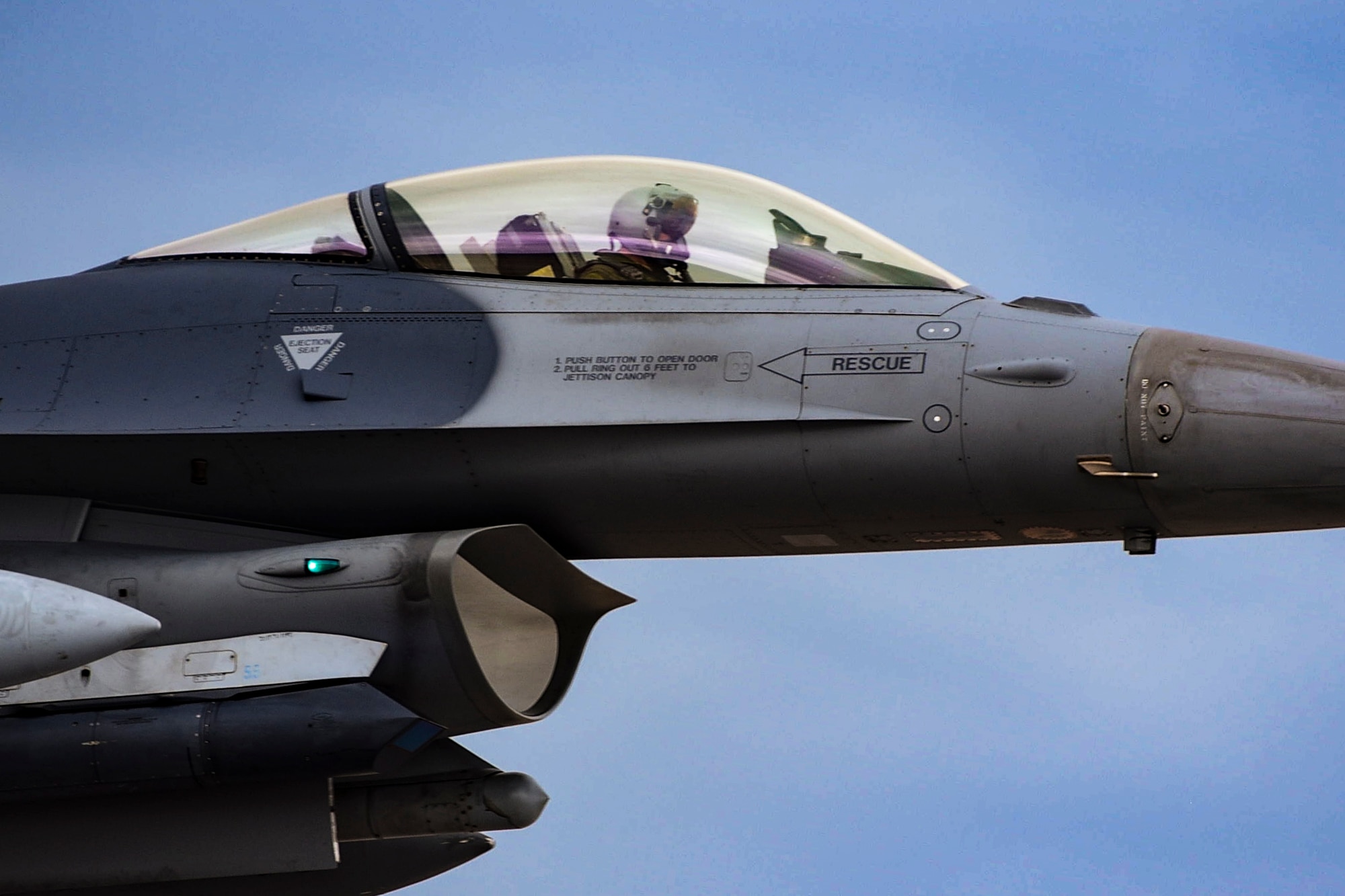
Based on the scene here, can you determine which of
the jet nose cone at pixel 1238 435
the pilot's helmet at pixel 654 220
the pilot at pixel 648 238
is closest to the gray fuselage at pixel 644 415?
the jet nose cone at pixel 1238 435

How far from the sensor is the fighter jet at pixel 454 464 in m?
9.91

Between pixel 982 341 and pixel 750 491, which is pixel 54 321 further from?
pixel 982 341

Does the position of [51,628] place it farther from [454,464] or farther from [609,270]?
[609,270]

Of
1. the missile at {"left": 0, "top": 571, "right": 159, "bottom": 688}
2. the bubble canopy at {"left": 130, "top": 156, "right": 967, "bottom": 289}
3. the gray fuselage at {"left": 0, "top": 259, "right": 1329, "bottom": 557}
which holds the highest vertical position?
the bubble canopy at {"left": 130, "top": 156, "right": 967, "bottom": 289}

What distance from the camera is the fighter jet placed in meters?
9.91

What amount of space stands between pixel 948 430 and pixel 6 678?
14.6 feet

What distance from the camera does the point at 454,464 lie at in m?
10.5

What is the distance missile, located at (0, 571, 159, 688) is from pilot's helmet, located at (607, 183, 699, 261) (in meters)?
3.24

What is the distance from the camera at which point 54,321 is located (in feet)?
36.7

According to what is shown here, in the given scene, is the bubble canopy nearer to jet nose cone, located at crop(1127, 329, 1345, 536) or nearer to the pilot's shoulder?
the pilot's shoulder

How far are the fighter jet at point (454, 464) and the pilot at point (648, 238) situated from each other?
0.07 feet

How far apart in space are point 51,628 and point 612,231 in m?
3.54

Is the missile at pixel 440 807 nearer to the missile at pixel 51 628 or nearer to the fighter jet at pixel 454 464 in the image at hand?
the fighter jet at pixel 454 464

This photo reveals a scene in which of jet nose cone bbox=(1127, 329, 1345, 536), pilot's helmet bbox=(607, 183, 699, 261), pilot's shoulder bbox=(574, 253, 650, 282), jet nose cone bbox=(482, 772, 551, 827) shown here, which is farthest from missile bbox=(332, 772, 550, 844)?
jet nose cone bbox=(1127, 329, 1345, 536)
